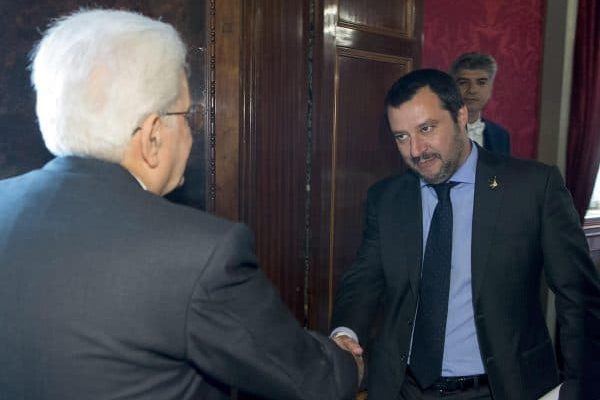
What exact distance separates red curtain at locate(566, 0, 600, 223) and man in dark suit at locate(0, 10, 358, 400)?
3829 mm

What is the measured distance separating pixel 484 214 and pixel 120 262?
128cm

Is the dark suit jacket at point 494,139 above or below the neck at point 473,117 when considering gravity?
below

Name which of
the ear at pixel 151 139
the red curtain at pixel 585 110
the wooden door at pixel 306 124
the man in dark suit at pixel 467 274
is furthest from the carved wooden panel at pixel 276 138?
the red curtain at pixel 585 110

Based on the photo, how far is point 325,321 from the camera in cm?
276

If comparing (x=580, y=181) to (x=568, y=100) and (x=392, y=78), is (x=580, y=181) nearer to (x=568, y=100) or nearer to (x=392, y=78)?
(x=568, y=100)

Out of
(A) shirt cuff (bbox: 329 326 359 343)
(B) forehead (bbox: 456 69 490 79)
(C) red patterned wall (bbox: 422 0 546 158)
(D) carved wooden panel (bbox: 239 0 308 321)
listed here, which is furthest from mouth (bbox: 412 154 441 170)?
(C) red patterned wall (bbox: 422 0 546 158)

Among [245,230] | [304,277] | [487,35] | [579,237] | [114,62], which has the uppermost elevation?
[487,35]

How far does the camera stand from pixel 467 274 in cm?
189

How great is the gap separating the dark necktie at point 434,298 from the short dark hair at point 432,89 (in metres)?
0.28

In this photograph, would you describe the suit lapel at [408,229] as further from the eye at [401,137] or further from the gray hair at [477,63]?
the gray hair at [477,63]

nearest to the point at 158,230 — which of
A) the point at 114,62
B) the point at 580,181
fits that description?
the point at 114,62

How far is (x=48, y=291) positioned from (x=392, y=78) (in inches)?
89.3

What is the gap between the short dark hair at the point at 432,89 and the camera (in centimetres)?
201

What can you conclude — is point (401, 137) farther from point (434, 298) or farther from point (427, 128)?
point (434, 298)
